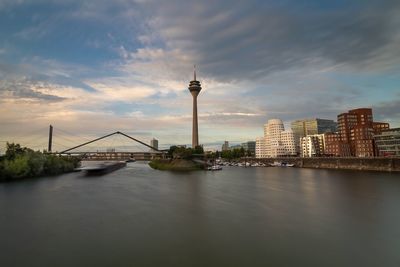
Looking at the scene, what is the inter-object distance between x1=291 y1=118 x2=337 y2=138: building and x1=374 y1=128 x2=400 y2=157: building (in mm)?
50130

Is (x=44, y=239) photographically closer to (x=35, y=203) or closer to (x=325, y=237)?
(x=35, y=203)

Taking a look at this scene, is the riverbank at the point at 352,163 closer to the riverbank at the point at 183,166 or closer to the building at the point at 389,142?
the building at the point at 389,142

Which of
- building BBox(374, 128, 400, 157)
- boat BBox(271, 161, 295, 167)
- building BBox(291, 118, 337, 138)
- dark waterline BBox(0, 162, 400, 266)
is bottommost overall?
dark waterline BBox(0, 162, 400, 266)

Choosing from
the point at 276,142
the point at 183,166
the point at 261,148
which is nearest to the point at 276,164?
the point at 183,166

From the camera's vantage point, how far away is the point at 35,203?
16781 millimetres

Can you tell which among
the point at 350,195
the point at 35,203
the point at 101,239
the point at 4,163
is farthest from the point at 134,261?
the point at 4,163

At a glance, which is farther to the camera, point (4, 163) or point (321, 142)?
point (321, 142)

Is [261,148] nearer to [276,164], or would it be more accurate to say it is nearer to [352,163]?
[276,164]

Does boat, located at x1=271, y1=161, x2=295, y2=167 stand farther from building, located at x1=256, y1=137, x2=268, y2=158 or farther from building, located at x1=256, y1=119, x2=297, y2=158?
building, located at x1=256, y1=137, x2=268, y2=158

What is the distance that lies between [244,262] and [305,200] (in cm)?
1057

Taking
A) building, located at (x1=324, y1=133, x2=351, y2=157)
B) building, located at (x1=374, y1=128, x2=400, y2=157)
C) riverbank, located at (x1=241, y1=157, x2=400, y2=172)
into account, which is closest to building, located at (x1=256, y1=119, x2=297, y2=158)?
building, located at (x1=324, y1=133, x2=351, y2=157)

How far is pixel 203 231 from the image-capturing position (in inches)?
419

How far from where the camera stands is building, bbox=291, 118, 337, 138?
3772 inches

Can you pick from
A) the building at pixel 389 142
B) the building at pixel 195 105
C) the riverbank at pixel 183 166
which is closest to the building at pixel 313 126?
the building at pixel 195 105
